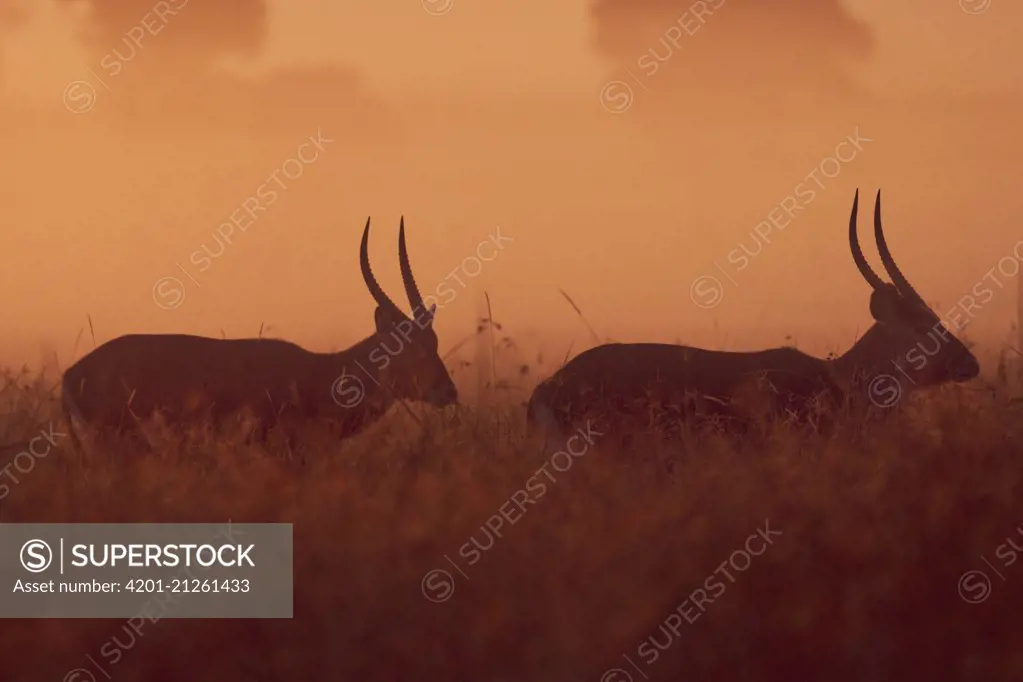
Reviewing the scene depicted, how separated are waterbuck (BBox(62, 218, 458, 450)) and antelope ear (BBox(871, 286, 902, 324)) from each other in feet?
6.77

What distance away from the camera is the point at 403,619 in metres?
3.33

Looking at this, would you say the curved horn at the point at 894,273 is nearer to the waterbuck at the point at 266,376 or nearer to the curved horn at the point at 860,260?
the curved horn at the point at 860,260

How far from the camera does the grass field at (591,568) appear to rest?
3.23m

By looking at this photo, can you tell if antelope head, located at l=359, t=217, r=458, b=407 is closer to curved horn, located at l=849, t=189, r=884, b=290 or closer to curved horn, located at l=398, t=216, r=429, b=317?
curved horn, located at l=398, t=216, r=429, b=317
